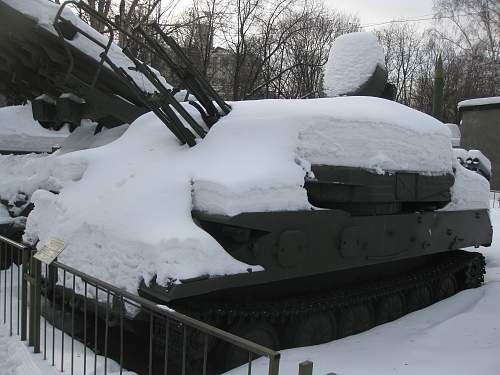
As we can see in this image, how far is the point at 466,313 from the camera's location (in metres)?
5.51

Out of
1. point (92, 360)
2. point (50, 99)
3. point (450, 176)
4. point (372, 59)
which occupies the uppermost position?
point (372, 59)

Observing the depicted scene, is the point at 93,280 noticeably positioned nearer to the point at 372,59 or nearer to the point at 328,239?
the point at 328,239

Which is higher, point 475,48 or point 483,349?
point 475,48

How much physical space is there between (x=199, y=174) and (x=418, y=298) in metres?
3.09

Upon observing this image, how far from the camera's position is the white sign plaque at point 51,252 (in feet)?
12.4

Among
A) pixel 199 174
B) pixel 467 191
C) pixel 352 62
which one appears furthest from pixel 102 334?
pixel 467 191

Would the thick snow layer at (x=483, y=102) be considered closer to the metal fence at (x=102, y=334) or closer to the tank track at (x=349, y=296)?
the tank track at (x=349, y=296)

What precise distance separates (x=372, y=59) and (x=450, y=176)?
1.52m

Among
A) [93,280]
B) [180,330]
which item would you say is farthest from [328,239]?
[93,280]

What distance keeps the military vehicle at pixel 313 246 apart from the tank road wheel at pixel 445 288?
0.06 meters

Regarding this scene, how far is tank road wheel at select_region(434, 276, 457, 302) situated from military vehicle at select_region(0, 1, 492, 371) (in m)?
0.06

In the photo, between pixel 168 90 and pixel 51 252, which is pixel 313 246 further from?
pixel 51 252

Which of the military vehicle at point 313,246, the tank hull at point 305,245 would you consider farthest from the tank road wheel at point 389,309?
the tank hull at point 305,245

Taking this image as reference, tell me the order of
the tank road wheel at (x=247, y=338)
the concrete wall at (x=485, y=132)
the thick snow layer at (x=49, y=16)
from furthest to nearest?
the concrete wall at (x=485, y=132) < the thick snow layer at (x=49, y=16) < the tank road wheel at (x=247, y=338)
